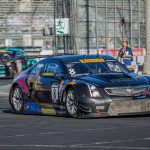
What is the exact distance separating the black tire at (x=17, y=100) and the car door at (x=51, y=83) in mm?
901

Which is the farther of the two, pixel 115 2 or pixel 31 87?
pixel 115 2

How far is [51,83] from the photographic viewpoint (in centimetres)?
1190

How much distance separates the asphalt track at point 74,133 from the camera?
23.9ft

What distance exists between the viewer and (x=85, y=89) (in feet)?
35.8

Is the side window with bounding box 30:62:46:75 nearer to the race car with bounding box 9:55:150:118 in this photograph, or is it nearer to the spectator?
the race car with bounding box 9:55:150:118

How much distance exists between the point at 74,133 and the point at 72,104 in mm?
2527

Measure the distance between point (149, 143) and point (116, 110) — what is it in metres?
3.59

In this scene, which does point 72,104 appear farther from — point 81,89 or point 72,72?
point 72,72

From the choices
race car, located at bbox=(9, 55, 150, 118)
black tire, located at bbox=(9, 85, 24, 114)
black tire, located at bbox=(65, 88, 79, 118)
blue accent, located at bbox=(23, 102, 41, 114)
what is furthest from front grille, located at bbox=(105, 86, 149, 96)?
black tire, located at bbox=(9, 85, 24, 114)

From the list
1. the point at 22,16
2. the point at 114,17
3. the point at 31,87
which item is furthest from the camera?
the point at 22,16

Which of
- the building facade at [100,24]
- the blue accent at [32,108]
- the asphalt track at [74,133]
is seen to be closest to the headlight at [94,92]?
the asphalt track at [74,133]

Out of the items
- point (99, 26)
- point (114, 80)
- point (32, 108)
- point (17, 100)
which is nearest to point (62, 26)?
point (99, 26)

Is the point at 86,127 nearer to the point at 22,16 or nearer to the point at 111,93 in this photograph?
the point at 111,93

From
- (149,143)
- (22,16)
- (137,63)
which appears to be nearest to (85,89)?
(149,143)
